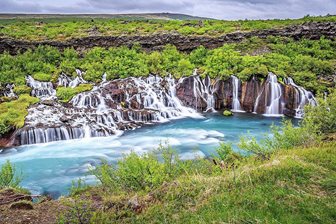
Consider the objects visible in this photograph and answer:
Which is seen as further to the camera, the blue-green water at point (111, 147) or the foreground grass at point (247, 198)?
the blue-green water at point (111, 147)

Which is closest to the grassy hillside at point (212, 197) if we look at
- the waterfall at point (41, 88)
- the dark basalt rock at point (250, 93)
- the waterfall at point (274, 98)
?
the waterfall at point (274, 98)

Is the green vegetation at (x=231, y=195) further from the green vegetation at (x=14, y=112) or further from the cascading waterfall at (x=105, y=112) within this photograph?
the green vegetation at (x=14, y=112)

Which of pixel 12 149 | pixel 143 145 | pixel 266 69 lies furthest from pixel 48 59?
pixel 266 69

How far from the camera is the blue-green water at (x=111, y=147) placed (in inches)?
810

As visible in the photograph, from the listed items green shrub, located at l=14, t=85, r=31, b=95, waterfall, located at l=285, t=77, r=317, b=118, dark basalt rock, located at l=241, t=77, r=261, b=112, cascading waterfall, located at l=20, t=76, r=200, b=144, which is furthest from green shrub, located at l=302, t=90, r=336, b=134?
green shrub, located at l=14, t=85, r=31, b=95

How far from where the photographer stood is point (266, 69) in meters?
36.3

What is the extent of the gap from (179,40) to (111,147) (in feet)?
87.5

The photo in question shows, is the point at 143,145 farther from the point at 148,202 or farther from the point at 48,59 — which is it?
the point at 48,59

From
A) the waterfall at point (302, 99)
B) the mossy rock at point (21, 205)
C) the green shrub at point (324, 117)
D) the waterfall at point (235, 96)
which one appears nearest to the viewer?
the mossy rock at point (21, 205)

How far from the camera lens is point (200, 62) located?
138 feet

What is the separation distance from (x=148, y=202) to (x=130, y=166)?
8.97 feet

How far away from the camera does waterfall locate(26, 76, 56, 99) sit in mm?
34766

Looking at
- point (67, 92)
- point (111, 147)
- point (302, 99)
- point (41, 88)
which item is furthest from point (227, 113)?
point (41, 88)

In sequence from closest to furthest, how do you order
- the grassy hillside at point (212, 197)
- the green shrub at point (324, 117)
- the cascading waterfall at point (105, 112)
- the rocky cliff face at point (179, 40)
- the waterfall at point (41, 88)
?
the grassy hillside at point (212, 197), the green shrub at point (324, 117), the cascading waterfall at point (105, 112), the waterfall at point (41, 88), the rocky cliff face at point (179, 40)
